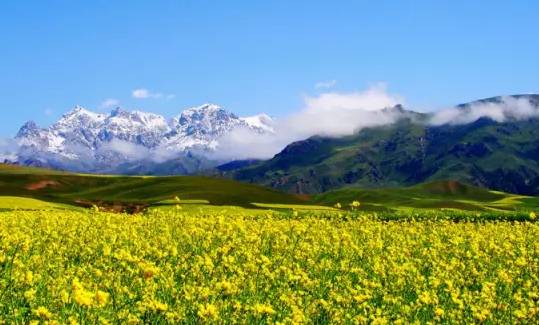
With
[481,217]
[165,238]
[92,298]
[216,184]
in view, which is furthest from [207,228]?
[216,184]

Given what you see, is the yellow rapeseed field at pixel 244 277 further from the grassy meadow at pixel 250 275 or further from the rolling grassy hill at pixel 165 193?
the rolling grassy hill at pixel 165 193

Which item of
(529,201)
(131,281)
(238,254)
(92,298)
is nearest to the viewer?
(92,298)

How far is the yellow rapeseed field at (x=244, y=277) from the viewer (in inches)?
398

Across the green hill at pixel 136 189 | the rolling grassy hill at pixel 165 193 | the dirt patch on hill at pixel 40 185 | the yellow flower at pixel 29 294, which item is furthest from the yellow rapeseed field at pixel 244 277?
the dirt patch on hill at pixel 40 185

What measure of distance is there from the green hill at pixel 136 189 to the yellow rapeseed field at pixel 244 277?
59292mm

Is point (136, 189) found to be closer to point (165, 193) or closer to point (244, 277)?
point (165, 193)

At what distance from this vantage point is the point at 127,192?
10138 centimetres

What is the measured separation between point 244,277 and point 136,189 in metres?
91.0

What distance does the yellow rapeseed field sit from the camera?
398 inches

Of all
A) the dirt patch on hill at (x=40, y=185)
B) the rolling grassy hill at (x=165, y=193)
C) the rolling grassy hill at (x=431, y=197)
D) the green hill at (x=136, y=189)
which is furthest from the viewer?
the rolling grassy hill at (x=431, y=197)

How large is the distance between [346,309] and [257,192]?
88117 millimetres

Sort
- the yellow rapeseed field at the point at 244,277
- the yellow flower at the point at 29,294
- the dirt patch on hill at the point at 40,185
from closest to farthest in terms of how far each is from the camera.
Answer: the yellow flower at the point at 29,294 < the yellow rapeseed field at the point at 244,277 < the dirt patch on hill at the point at 40,185

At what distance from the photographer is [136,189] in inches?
4053

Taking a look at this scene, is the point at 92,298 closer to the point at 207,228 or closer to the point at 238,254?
the point at 238,254
